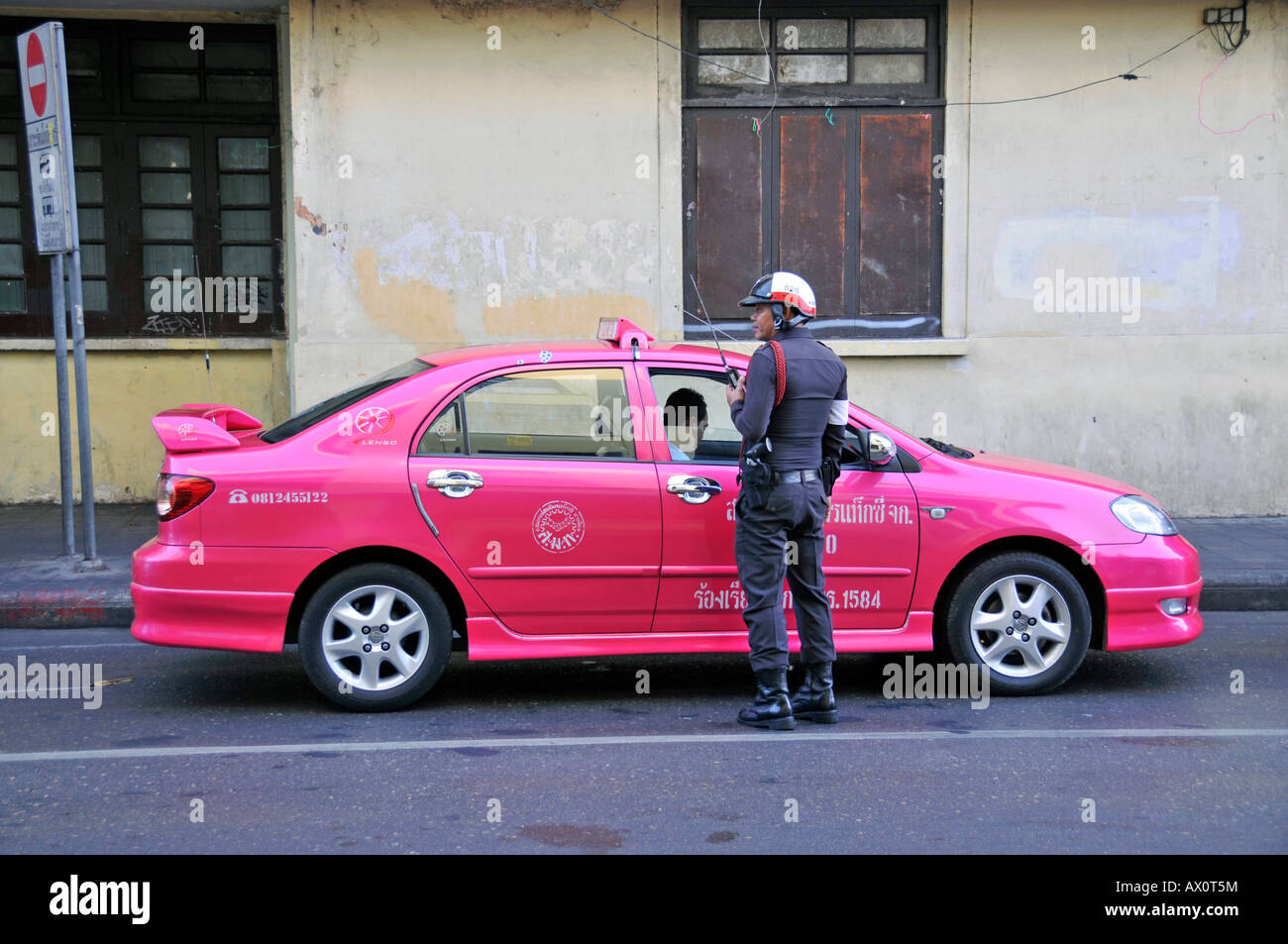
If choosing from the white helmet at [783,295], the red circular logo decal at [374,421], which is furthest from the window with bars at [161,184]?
the white helmet at [783,295]

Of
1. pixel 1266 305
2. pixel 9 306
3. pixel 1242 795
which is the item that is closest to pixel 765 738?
pixel 1242 795

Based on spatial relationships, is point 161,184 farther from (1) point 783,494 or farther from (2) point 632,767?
(2) point 632,767

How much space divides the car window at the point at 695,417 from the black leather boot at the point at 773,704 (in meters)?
0.98

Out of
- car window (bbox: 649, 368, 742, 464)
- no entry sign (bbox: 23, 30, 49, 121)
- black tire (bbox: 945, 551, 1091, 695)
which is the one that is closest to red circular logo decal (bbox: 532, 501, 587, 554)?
car window (bbox: 649, 368, 742, 464)

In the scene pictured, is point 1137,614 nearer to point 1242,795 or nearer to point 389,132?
point 1242,795

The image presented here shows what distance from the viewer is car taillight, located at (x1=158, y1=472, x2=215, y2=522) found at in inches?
228

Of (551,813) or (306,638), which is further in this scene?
(306,638)

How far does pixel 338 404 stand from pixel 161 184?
636 centimetres

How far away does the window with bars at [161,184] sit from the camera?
11.4 metres

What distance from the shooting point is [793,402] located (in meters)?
5.67

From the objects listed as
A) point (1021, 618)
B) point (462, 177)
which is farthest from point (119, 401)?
point (1021, 618)

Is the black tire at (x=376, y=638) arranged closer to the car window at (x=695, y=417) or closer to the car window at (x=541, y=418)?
the car window at (x=541, y=418)

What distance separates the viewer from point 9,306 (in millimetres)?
11484

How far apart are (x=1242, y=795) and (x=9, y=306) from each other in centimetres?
1027
